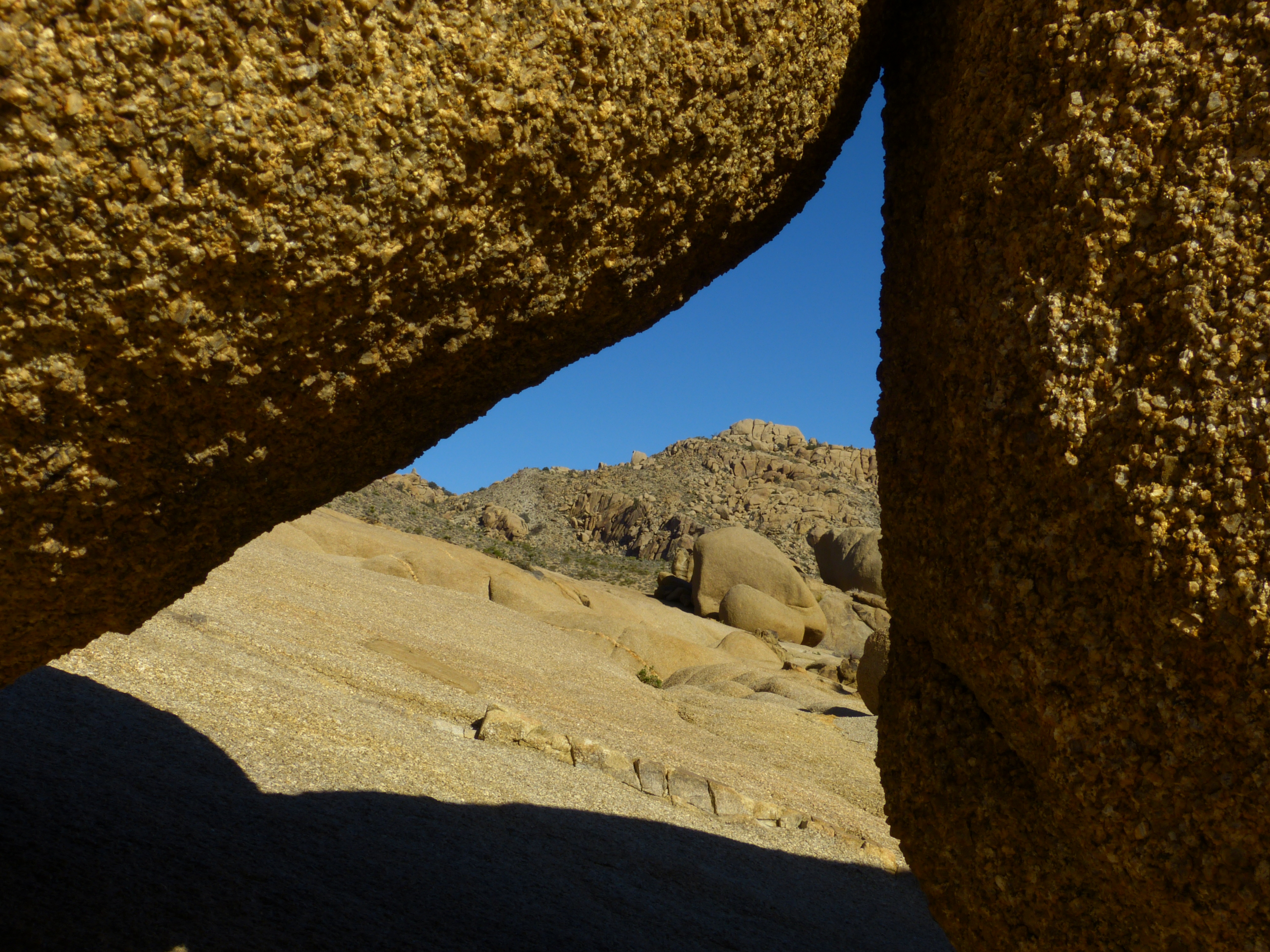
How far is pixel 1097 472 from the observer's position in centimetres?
186

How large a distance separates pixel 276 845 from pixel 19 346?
8.58 ft

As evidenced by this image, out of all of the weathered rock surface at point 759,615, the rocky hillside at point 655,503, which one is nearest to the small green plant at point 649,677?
the weathered rock surface at point 759,615

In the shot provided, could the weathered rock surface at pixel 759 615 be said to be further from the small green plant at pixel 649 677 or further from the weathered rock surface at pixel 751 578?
the small green plant at pixel 649 677

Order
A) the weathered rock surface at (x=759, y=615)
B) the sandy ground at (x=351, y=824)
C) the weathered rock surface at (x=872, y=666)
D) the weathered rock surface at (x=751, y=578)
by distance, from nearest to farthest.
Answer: the sandy ground at (x=351, y=824)
the weathered rock surface at (x=872, y=666)
the weathered rock surface at (x=759, y=615)
the weathered rock surface at (x=751, y=578)

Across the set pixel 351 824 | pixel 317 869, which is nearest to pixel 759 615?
pixel 351 824

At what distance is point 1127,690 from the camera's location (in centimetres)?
183

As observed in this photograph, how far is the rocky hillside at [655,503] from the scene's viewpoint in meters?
30.3

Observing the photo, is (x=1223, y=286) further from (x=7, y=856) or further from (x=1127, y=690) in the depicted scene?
(x=7, y=856)

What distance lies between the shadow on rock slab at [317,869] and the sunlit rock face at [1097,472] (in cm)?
196

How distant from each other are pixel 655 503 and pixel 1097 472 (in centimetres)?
4823

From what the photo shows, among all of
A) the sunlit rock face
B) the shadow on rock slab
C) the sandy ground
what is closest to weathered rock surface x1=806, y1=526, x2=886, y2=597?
→ the sandy ground

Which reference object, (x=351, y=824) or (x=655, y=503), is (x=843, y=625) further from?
(x=655, y=503)

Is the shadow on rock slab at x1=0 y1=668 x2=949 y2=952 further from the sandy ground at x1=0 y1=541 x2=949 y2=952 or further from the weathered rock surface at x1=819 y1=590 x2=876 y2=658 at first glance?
the weathered rock surface at x1=819 y1=590 x2=876 y2=658

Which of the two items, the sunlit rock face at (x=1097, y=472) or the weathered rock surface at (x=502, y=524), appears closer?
the sunlit rock face at (x=1097, y=472)
